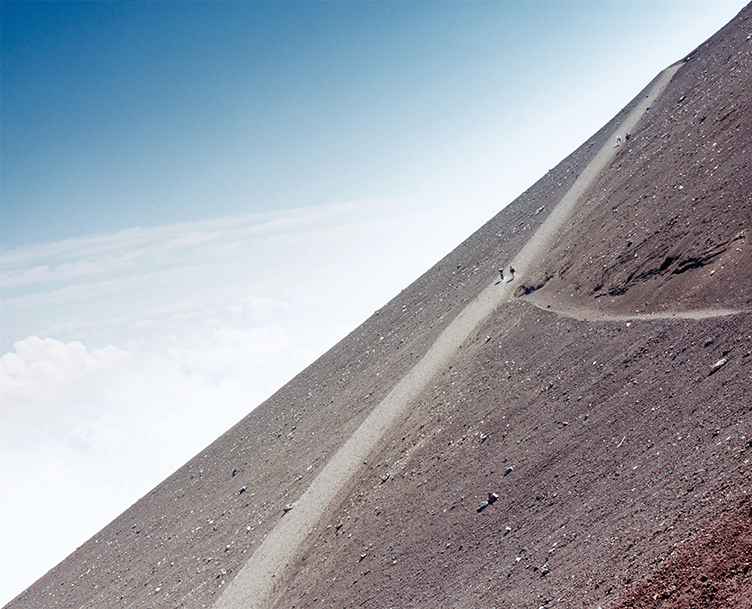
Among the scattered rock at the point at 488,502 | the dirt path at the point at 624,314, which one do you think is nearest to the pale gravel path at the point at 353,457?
the dirt path at the point at 624,314

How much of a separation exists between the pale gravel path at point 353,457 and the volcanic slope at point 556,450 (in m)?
0.43

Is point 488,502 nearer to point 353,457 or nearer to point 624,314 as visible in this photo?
point 353,457

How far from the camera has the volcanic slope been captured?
6.93m

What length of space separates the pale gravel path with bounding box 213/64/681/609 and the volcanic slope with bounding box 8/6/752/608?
0.43 metres

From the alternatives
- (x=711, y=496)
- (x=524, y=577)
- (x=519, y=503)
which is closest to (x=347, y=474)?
(x=519, y=503)

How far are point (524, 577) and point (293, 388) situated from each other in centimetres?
2219

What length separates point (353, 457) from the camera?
1590 cm

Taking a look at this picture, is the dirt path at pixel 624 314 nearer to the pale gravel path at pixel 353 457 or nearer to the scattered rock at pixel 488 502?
the pale gravel path at pixel 353 457

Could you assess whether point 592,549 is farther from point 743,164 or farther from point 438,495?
point 743,164

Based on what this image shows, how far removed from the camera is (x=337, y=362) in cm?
2822

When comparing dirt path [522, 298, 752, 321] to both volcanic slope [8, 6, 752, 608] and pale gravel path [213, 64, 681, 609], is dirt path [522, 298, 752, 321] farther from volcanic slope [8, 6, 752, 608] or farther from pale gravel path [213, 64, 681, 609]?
pale gravel path [213, 64, 681, 609]

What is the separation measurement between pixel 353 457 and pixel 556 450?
7.59 meters

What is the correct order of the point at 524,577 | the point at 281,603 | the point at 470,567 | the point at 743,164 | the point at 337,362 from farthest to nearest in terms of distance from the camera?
the point at 337,362 → the point at 743,164 → the point at 281,603 → the point at 470,567 → the point at 524,577

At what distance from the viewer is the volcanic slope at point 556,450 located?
22.7 ft
